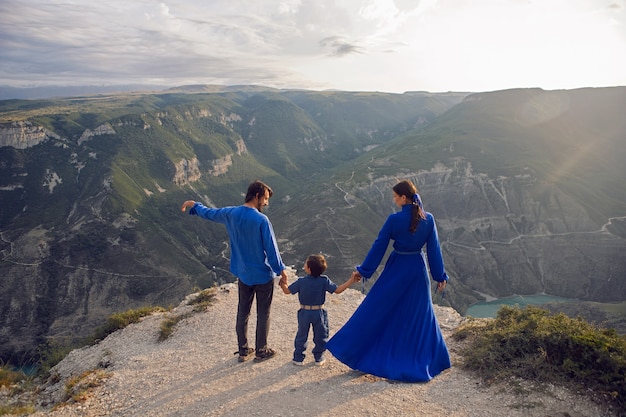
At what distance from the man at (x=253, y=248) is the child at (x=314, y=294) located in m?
0.42

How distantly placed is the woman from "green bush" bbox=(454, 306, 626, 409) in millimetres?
934

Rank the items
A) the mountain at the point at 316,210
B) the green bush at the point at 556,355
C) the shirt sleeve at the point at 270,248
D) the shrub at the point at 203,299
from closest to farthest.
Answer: the green bush at the point at 556,355, the shirt sleeve at the point at 270,248, the shrub at the point at 203,299, the mountain at the point at 316,210

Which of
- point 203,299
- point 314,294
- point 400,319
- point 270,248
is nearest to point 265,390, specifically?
point 314,294

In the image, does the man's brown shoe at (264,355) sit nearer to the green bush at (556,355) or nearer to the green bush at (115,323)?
the green bush at (556,355)

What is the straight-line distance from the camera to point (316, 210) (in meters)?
88.3

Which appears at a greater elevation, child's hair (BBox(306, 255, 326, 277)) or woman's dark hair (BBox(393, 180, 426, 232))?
woman's dark hair (BBox(393, 180, 426, 232))

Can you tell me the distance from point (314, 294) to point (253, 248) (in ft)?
4.76

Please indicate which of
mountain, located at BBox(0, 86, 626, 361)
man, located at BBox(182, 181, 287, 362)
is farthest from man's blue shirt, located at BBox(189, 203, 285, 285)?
mountain, located at BBox(0, 86, 626, 361)

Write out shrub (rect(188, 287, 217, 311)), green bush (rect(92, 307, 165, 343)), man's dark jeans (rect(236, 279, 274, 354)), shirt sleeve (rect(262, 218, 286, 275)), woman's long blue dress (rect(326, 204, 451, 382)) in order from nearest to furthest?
woman's long blue dress (rect(326, 204, 451, 382)), shirt sleeve (rect(262, 218, 286, 275)), man's dark jeans (rect(236, 279, 274, 354)), green bush (rect(92, 307, 165, 343)), shrub (rect(188, 287, 217, 311))

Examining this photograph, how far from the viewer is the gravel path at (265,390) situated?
6059mm

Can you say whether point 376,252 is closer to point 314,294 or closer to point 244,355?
point 314,294

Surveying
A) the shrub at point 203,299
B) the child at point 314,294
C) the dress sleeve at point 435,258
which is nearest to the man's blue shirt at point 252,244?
the child at point 314,294

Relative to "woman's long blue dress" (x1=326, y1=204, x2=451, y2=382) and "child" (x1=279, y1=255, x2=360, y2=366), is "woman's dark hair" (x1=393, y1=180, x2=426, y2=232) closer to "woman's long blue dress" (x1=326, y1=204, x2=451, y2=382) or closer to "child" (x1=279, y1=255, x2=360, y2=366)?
"woman's long blue dress" (x1=326, y1=204, x2=451, y2=382)

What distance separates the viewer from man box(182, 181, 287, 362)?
23.2 ft
